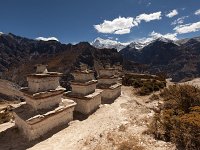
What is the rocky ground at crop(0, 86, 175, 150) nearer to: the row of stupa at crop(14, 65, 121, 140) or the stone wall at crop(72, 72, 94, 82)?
the row of stupa at crop(14, 65, 121, 140)

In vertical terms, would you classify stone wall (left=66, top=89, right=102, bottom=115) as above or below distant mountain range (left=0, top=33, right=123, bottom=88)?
below

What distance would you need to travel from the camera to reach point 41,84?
14.9 m

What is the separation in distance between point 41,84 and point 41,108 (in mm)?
1583

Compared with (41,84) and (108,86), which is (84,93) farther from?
(108,86)

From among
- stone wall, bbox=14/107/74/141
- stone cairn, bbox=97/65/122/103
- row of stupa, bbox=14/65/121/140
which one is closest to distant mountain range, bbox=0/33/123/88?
stone cairn, bbox=97/65/122/103

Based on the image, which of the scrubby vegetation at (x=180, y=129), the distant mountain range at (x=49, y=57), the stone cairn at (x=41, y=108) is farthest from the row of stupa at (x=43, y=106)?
the distant mountain range at (x=49, y=57)

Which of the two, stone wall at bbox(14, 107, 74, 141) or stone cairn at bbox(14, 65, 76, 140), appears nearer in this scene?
stone wall at bbox(14, 107, 74, 141)

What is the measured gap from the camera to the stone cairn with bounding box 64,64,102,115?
19000 mm

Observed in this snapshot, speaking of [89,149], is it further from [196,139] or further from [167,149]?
[196,139]

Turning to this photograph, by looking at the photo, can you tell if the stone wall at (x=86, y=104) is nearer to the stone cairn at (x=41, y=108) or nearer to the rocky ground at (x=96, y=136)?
the rocky ground at (x=96, y=136)

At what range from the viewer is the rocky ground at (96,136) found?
37.8 ft

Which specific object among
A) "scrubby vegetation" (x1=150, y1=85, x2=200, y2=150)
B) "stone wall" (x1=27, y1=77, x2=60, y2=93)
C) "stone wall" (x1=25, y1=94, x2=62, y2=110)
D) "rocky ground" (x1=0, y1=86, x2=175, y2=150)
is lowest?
"rocky ground" (x1=0, y1=86, x2=175, y2=150)

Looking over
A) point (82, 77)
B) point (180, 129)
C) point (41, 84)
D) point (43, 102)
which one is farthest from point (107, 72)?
point (180, 129)

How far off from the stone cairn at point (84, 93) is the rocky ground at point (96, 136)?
5.06 ft
